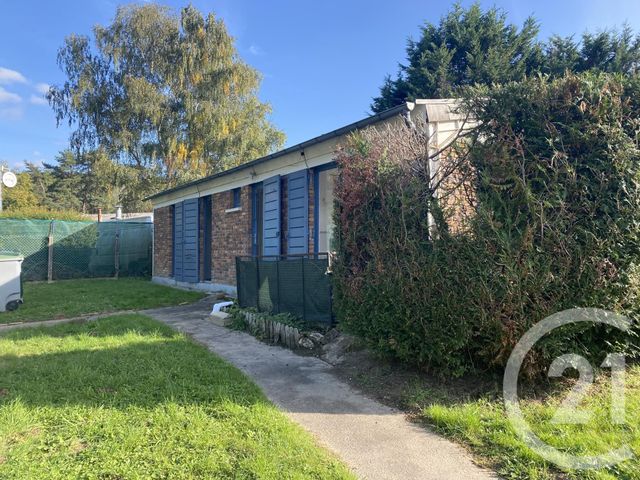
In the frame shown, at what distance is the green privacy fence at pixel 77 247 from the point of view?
550 inches

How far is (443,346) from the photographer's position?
11.7 feet

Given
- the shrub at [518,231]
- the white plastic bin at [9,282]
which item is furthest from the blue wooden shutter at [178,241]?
the shrub at [518,231]

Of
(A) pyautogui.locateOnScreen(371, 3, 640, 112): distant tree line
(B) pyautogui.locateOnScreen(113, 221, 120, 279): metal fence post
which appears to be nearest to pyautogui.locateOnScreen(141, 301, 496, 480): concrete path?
(B) pyautogui.locateOnScreen(113, 221, 120, 279): metal fence post

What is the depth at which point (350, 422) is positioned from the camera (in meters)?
3.33

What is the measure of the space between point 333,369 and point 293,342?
1.10 meters

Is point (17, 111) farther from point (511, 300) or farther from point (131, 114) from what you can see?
point (511, 300)

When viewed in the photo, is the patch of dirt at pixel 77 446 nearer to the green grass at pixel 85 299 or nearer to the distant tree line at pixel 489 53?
the green grass at pixel 85 299

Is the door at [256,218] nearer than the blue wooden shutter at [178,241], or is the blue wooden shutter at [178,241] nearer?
the door at [256,218]

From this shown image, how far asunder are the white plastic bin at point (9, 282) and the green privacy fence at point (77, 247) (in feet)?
18.4

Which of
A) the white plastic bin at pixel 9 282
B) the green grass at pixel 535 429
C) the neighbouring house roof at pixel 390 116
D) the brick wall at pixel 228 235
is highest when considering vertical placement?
the neighbouring house roof at pixel 390 116

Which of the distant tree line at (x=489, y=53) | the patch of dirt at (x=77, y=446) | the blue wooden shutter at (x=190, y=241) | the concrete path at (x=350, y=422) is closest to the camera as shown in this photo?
the concrete path at (x=350, y=422)

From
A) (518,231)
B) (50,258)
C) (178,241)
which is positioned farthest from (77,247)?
(518,231)

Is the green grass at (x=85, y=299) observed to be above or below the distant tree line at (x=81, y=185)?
below

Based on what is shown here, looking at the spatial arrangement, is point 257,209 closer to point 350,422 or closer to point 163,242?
point 163,242
